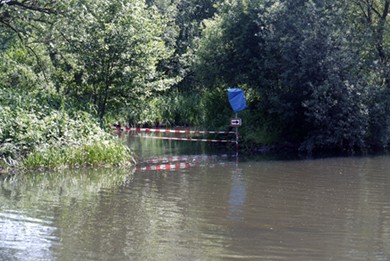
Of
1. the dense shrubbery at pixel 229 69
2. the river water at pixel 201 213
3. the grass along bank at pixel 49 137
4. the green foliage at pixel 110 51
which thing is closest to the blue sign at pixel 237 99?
the dense shrubbery at pixel 229 69

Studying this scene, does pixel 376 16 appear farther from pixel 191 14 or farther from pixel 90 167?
pixel 191 14

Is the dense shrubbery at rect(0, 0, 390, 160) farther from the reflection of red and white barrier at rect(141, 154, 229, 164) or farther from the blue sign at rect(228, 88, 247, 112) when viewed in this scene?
the reflection of red and white barrier at rect(141, 154, 229, 164)

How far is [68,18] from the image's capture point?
1906 cm

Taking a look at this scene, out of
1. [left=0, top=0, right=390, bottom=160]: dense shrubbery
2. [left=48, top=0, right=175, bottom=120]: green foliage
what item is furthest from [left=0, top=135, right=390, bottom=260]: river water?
[left=48, top=0, right=175, bottom=120]: green foliage

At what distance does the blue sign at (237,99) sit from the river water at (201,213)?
4.67 metres

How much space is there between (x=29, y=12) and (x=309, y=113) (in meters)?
9.97

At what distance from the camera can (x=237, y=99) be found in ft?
72.0

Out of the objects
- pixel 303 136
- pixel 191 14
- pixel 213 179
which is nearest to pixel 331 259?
pixel 213 179

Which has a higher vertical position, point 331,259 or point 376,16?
point 376,16

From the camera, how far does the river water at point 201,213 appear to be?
838 cm

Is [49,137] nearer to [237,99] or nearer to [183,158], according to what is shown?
[183,158]

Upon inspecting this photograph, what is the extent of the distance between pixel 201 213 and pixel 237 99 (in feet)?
37.6

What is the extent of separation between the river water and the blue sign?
4.67 meters

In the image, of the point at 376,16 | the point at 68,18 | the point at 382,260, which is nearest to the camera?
the point at 382,260
